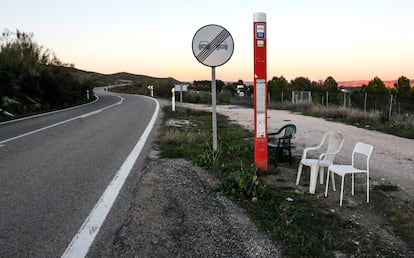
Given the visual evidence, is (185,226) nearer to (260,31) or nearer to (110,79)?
(260,31)

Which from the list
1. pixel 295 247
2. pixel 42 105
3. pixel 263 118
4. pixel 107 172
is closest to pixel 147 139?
pixel 107 172

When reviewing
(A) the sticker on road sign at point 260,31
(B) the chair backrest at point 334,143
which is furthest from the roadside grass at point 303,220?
(A) the sticker on road sign at point 260,31

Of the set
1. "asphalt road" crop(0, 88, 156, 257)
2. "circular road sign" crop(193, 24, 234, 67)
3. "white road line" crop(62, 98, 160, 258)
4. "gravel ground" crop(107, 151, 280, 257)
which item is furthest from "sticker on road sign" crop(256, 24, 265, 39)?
"asphalt road" crop(0, 88, 156, 257)

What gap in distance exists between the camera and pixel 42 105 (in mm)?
23844

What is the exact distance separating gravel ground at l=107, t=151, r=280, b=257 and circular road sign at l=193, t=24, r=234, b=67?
251cm

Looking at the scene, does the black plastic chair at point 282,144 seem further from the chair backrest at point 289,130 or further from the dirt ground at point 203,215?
the dirt ground at point 203,215

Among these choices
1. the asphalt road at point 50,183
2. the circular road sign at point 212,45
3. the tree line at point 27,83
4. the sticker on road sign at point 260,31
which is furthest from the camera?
the tree line at point 27,83

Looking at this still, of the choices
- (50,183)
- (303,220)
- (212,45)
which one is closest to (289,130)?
(212,45)

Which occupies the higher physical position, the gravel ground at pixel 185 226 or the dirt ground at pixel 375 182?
the gravel ground at pixel 185 226

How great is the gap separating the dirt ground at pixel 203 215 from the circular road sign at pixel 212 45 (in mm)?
2084

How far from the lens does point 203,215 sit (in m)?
4.35

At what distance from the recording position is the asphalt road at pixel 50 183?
3.73m

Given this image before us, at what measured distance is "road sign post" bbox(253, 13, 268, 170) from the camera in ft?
20.4

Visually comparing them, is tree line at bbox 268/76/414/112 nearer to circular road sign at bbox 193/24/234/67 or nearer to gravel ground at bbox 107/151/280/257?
circular road sign at bbox 193/24/234/67
